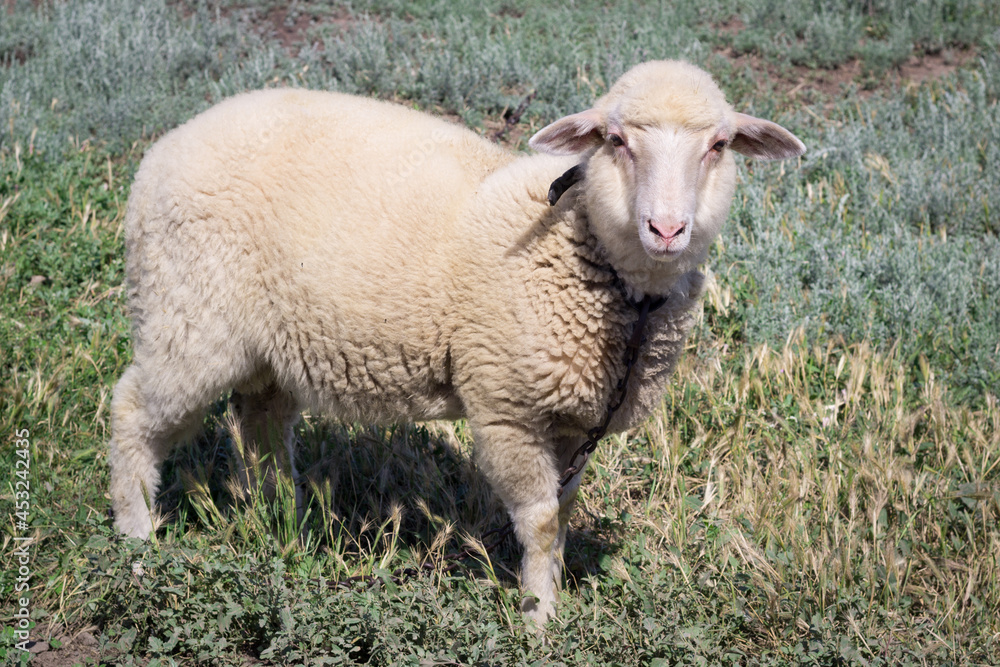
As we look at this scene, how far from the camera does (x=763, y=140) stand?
3330mm

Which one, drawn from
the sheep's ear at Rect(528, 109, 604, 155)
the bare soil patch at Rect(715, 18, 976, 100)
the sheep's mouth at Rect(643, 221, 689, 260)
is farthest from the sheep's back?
the bare soil patch at Rect(715, 18, 976, 100)

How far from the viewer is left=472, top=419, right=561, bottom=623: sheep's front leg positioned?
3.33 metres

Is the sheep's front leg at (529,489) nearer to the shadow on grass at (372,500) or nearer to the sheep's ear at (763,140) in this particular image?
the shadow on grass at (372,500)

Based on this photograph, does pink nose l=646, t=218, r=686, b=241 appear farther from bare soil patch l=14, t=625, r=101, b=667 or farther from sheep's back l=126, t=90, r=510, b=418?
bare soil patch l=14, t=625, r=101, b=667

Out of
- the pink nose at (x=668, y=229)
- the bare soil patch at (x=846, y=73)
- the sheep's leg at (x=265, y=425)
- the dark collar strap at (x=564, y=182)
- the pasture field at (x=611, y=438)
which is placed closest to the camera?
the pink nose at (x=668, y=229)

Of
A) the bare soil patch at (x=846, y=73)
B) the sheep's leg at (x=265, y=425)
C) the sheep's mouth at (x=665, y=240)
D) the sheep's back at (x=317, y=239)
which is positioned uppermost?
the bare soil patch at (x=846, y=73)

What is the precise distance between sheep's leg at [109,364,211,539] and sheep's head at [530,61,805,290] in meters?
1.92

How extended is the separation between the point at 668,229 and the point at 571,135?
589mm

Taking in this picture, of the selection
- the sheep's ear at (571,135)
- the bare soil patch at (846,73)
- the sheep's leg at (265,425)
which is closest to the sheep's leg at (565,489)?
the sheep's ear at (571,135)

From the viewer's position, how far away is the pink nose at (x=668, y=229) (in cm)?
286

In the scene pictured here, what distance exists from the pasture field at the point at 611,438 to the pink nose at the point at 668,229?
4.85 ft

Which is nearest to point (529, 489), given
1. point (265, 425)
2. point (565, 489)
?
point (565, 489)

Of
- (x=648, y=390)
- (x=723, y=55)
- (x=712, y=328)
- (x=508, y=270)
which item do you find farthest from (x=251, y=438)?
(x=723, y=55)

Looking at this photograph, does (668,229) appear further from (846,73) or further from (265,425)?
(846,73)
